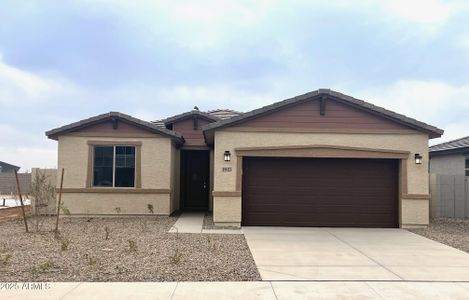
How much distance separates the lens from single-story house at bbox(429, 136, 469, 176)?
57.4ft

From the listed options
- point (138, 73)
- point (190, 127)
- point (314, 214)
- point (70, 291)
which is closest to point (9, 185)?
point (138, 73)

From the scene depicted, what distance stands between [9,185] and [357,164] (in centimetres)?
2691

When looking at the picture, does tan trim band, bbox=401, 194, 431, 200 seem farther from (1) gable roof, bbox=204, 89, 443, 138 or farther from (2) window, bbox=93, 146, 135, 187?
(2) window, bbox=93, 146, 135, 187

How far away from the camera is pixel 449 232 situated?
12.2 m

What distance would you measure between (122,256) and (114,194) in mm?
6787

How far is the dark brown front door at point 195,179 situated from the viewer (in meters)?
17.9

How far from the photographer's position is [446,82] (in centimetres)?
1833

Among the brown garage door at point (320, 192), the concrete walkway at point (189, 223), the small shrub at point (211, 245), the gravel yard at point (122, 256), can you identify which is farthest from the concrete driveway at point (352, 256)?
the concrete walkway at point (189, 223)

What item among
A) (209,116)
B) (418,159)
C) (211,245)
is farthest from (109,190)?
(418,159)

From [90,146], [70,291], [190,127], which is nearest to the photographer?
[70,291]

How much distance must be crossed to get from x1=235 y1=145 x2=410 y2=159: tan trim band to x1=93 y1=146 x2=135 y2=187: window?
14.3 ft

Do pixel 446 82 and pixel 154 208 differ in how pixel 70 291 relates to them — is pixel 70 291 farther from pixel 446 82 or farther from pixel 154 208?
pixel 446 82

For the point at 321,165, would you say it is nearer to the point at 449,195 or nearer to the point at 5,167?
the point at 449,195

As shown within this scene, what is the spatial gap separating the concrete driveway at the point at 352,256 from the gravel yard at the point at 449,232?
0.41m
